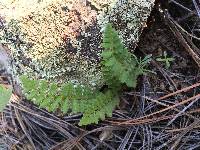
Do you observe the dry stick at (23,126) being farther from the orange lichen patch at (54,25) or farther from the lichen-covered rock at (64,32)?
the orange lichen patch at (54,25)

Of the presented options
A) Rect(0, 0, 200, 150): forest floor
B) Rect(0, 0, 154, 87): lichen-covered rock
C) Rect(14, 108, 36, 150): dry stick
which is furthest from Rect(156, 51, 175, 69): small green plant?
Rect(14, 108, 36, 150): dry stick

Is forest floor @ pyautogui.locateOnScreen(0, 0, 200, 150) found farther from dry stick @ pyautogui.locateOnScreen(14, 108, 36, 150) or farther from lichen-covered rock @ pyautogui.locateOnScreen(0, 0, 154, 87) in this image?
lichen-covered rock @ pyautogui.locateOnScreen(0, 0, 154, 87)

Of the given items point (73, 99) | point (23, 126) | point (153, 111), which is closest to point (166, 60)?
point (153, 111)

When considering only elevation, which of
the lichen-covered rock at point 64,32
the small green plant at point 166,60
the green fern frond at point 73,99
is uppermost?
the lichen-covered rock at point 64,32

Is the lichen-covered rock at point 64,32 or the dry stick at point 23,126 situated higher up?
the lichen-covered rock at point 64,32

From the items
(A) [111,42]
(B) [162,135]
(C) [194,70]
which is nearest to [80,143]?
(B) [162,135]

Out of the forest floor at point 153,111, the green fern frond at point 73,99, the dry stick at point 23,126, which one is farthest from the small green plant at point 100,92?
the dry stick at point 23,126
